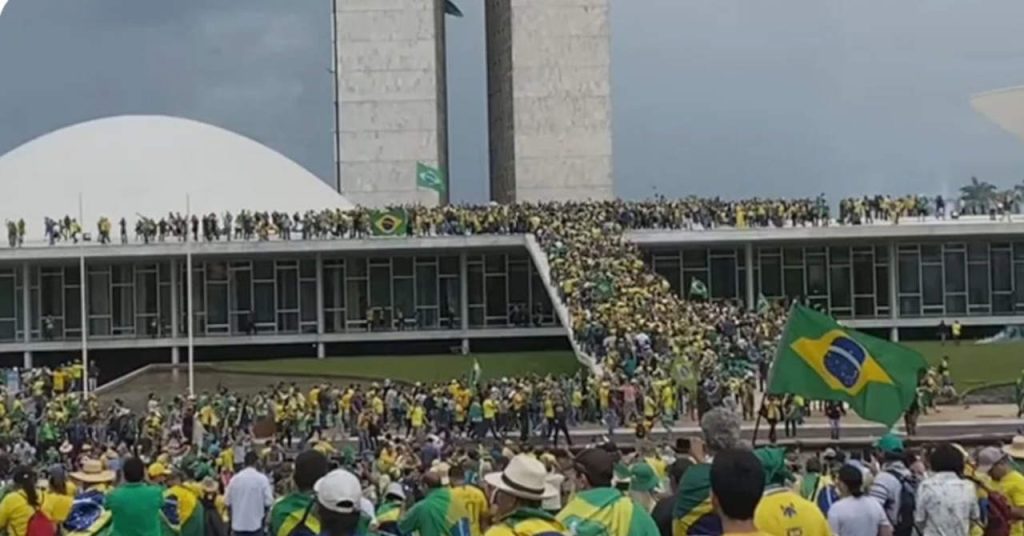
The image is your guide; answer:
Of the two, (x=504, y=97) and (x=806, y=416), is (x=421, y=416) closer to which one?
(x=806, y=416)

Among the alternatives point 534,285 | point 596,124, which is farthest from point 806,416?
point 596,124

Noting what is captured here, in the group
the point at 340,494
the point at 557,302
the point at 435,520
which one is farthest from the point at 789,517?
the point at 557,302

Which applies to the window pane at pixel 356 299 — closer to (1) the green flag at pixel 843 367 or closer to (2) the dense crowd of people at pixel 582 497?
(2) the dense crowd of people at pixel 582 497

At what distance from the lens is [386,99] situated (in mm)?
61031

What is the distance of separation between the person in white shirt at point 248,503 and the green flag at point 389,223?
123ft

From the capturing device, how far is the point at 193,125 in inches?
2576

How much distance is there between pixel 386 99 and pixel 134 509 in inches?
2100

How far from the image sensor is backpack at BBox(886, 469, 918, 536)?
980 cm

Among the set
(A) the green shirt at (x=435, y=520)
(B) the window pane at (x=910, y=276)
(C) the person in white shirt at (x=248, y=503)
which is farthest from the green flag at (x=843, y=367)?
(B) the window pane at (x=910, y=276)

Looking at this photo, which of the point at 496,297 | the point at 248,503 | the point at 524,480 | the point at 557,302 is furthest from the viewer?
the point at 496,297

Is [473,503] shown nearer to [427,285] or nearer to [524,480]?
[524,480]

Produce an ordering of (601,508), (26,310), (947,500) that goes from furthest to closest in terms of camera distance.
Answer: (26,310), (947,500), (601,508)

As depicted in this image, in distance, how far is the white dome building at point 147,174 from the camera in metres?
58.1

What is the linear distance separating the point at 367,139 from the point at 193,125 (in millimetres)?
8524
